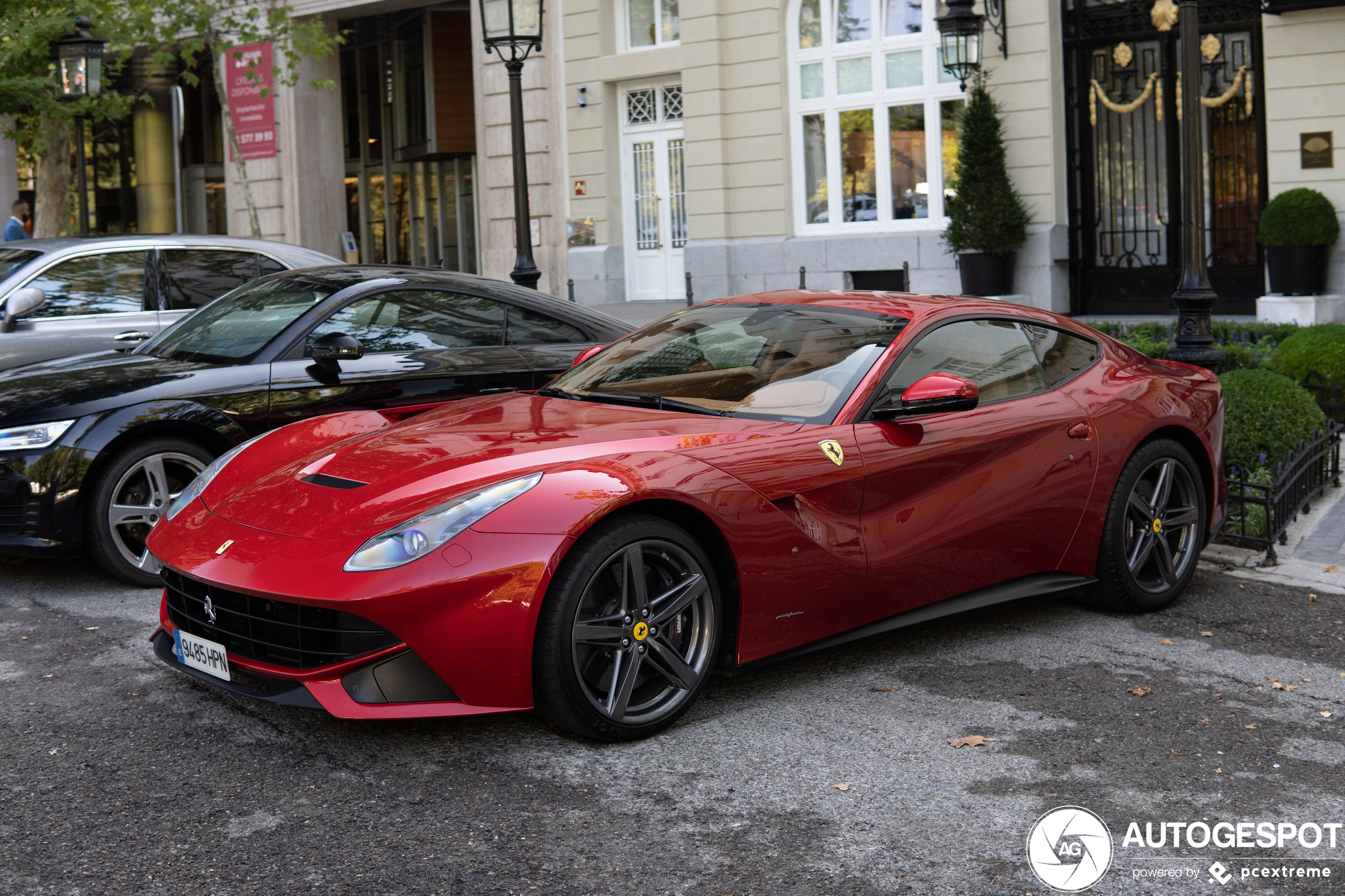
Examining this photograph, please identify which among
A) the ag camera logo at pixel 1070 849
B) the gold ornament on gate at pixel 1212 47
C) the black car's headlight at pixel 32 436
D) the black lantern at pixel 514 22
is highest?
the gold ornament on gate at pixel 1212 47

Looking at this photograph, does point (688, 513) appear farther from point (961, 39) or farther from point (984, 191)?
point (961, 39)

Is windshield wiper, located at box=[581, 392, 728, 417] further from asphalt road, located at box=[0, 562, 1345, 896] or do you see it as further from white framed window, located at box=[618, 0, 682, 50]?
white framed window, located at box=[618, 0, 682, 50]

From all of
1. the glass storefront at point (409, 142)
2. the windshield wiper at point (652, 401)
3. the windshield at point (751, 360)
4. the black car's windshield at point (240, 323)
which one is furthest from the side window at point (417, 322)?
the glass storefront at point (409, 142)

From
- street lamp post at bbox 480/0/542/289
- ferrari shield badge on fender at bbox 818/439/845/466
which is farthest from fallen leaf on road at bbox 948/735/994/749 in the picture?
street lamp post at bbox 480/0/542/289

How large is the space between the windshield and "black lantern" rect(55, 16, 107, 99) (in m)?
13.2

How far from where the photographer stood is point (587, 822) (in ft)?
12.3

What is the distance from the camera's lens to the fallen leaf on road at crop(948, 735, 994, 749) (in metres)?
4.36

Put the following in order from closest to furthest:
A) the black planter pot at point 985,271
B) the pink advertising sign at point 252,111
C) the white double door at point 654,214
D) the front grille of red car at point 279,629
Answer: the front grille of red car at point 279,629 → the black planter pot at point 985,271 → the white double door at point 654,214 → the pink advertising sign at point 252,111

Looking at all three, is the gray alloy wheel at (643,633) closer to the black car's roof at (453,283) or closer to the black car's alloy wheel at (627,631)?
the black car's alloy wheel at (627,631)

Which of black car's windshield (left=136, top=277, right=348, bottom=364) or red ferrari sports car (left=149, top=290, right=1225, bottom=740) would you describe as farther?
black car's windshield (left=136, top=277, right=348, bottom=364)

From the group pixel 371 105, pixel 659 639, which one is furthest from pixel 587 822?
pixel 371 105

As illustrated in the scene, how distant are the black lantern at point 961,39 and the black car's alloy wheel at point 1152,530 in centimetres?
1181

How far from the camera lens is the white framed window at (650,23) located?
21047mm

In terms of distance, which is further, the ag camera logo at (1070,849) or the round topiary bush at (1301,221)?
the round topiary bush at (1301,221)
